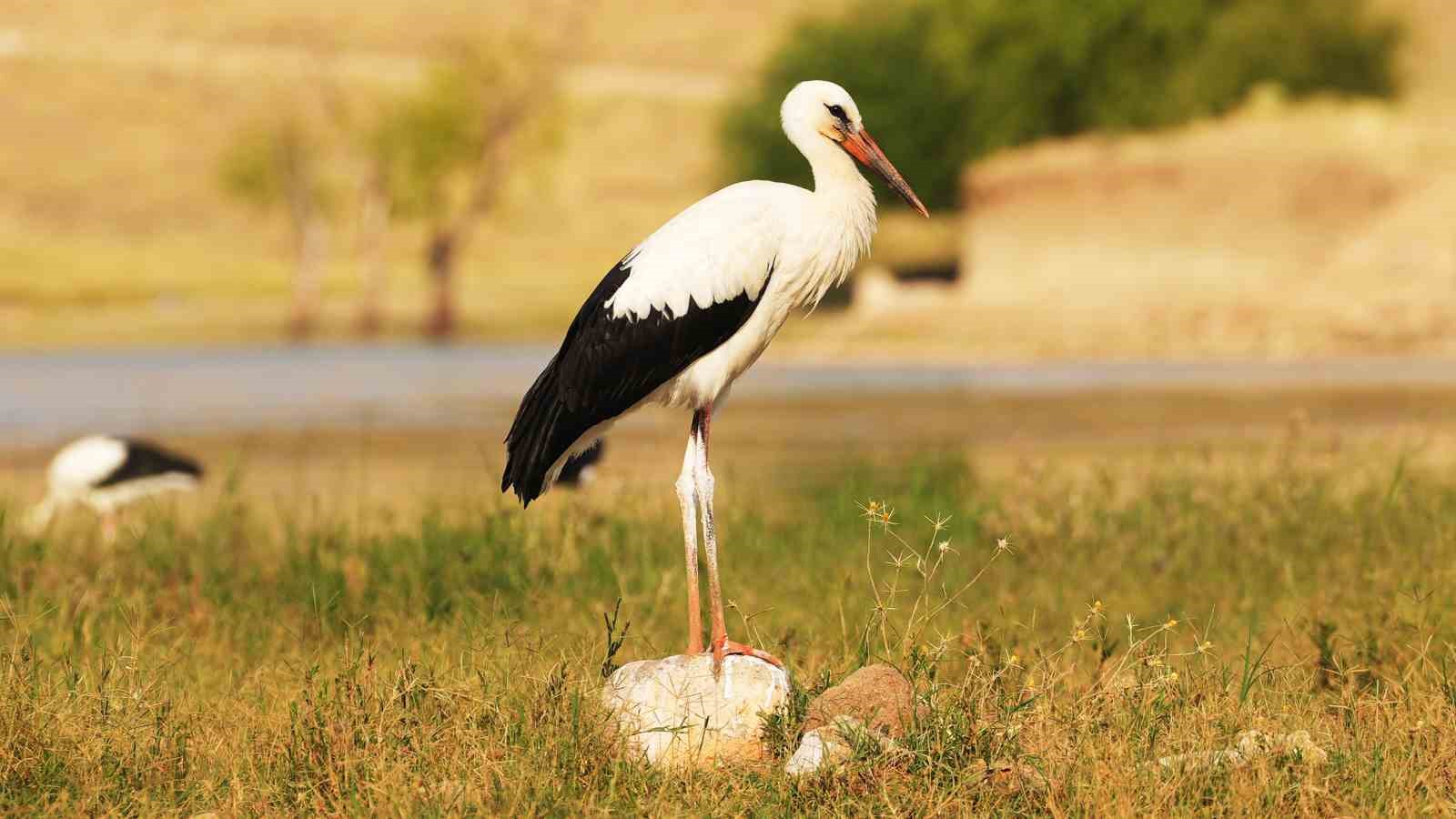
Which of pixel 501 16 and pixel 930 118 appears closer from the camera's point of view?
pixel 930 118

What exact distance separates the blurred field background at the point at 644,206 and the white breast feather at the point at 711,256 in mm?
29904

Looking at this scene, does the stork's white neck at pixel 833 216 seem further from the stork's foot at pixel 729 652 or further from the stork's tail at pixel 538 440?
the stork's foot at pixel 729 652

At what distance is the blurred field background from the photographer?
37.3m

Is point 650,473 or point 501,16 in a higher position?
point 501,16

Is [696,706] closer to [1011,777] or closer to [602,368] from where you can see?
[1011,777]

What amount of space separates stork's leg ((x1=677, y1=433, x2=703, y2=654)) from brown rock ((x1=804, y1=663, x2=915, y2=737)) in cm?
51

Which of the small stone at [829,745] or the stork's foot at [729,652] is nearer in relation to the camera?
the small stone at [829,745]

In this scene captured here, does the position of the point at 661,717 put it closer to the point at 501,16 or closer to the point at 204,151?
the point at 204,151

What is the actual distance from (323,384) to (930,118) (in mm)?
28144

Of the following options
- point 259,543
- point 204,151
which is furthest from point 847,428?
point 204,151

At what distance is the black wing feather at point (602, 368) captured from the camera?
6.20m

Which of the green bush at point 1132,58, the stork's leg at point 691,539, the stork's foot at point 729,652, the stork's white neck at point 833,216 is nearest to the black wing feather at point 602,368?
the stork's white neck at point 833,216

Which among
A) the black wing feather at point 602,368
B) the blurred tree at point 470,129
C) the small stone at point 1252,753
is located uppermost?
the blurred tree at point 470,129

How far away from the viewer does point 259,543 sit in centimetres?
1015
